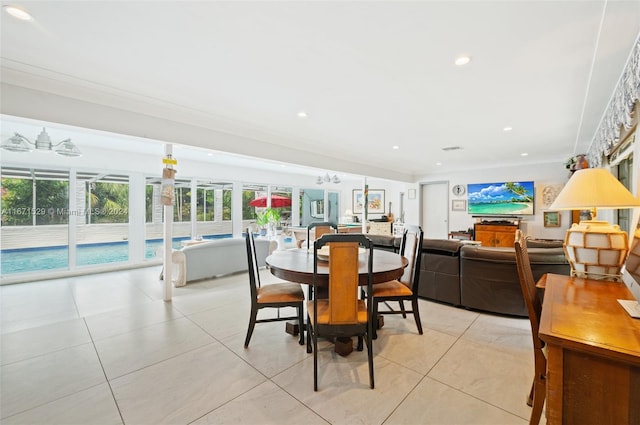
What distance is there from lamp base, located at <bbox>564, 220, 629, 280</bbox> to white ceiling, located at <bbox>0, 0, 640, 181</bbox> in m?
1.35

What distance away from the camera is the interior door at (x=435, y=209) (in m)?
7.91

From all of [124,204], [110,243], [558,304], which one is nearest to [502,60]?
[558,304]

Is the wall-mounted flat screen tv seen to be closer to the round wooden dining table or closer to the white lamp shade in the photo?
the white lamp shade

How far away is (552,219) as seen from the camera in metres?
6.18

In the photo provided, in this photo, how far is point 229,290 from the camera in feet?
13.0

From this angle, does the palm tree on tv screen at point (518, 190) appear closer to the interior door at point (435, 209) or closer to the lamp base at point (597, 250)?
the interior door at point (435, 209)

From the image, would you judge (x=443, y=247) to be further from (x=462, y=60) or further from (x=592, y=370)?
(x=592, y=370)

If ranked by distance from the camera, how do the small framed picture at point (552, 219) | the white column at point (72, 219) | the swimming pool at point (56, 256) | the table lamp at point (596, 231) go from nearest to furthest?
the table lamp at point (596, 231) < the swimming pool at point (56, 256) < the white column at point (72, 219) < the small framed picture at point (552, 219)

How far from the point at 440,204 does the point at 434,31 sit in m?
7.00

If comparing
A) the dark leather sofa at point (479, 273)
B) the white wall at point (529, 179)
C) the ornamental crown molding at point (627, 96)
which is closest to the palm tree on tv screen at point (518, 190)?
the white wall at point (529, 179)

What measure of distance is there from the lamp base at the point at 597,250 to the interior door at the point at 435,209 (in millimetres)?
5997

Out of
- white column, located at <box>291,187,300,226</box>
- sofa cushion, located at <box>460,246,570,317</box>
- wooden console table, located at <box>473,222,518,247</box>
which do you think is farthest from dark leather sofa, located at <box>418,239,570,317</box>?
white column, located at <box>291,187,300,226</box>

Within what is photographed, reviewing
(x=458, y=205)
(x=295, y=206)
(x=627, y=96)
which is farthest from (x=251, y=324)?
(x=458, y=205)

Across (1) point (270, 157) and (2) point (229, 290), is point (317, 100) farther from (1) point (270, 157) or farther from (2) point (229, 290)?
(2) point (229, 290)
